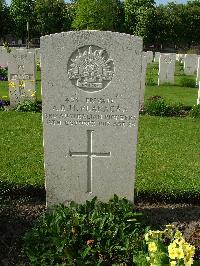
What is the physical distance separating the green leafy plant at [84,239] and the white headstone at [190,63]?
19872 millimetres

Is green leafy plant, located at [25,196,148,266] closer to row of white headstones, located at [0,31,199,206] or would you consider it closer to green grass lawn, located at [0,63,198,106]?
row of white headstones, located at [0,31,199,206]

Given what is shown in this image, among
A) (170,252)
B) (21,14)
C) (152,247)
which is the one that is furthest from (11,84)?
(21,14)

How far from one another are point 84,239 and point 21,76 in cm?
828

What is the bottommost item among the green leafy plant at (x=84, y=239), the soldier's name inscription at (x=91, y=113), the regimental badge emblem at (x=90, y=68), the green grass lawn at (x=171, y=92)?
the green leafy plant at (x=84, y=239)

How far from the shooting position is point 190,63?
22750 mm

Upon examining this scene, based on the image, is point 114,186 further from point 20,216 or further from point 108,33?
point 108,33

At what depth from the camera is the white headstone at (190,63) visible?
22.7m

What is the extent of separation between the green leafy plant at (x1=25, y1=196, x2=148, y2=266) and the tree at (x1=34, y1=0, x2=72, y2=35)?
46505mm

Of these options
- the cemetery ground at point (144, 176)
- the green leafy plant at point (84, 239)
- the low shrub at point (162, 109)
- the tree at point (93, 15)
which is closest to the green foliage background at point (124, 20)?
the tree at point (93, 15)

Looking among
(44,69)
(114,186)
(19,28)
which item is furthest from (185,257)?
(19,28)

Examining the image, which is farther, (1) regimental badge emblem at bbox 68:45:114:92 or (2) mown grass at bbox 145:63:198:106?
(2) mown grass at bbox 145:63:198:106

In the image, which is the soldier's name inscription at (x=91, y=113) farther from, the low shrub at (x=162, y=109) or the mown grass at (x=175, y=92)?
the mown grass at (x=175, y=92)

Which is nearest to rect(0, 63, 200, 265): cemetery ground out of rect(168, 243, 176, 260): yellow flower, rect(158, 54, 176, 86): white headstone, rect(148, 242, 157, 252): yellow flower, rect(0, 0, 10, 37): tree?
rect(148, 242, 157, 252): yellow flower

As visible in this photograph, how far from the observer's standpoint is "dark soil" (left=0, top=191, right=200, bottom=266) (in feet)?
13.1
